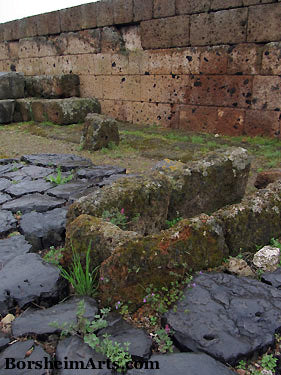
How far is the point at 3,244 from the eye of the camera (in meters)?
2.70

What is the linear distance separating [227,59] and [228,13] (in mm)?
763

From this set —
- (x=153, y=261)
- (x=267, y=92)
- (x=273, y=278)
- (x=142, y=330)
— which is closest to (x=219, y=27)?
(x=267, y=92)

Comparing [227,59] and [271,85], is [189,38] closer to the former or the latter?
[227,59]

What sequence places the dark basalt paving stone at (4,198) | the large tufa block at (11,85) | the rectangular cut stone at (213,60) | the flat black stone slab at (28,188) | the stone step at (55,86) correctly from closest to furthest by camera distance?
the dark basalt paving stone at (4,198) < the flat black stone slab at (28,188) < the rectangular cut stone at (213,60) < the large tufa block at (11,85) < the stone step at (55,86)

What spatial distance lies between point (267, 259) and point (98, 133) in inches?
161

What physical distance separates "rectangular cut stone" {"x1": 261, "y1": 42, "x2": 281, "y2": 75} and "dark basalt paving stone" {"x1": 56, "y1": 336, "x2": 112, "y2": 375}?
223 inches

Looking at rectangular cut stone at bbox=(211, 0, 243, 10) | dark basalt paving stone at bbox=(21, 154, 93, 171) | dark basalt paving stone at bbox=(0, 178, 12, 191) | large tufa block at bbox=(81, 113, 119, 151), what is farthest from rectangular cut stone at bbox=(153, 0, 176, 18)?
dark basalt paving stone at bbox=(0, 178, 12, 191)

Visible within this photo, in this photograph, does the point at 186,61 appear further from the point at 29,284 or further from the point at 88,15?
the point at 29,284

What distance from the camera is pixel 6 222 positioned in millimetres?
3088

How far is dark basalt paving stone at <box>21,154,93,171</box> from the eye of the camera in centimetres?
480

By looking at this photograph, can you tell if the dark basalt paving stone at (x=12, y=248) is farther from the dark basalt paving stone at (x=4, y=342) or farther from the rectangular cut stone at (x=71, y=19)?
the rectangular cut stone at (x=71, y=19)

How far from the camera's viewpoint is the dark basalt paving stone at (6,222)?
297 cm

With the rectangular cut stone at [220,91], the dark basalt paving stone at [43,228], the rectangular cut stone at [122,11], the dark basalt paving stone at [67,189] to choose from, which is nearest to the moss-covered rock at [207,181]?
the dark basalt paving stone at [43,228]

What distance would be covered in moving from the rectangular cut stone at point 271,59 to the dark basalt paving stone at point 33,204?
4428mm
